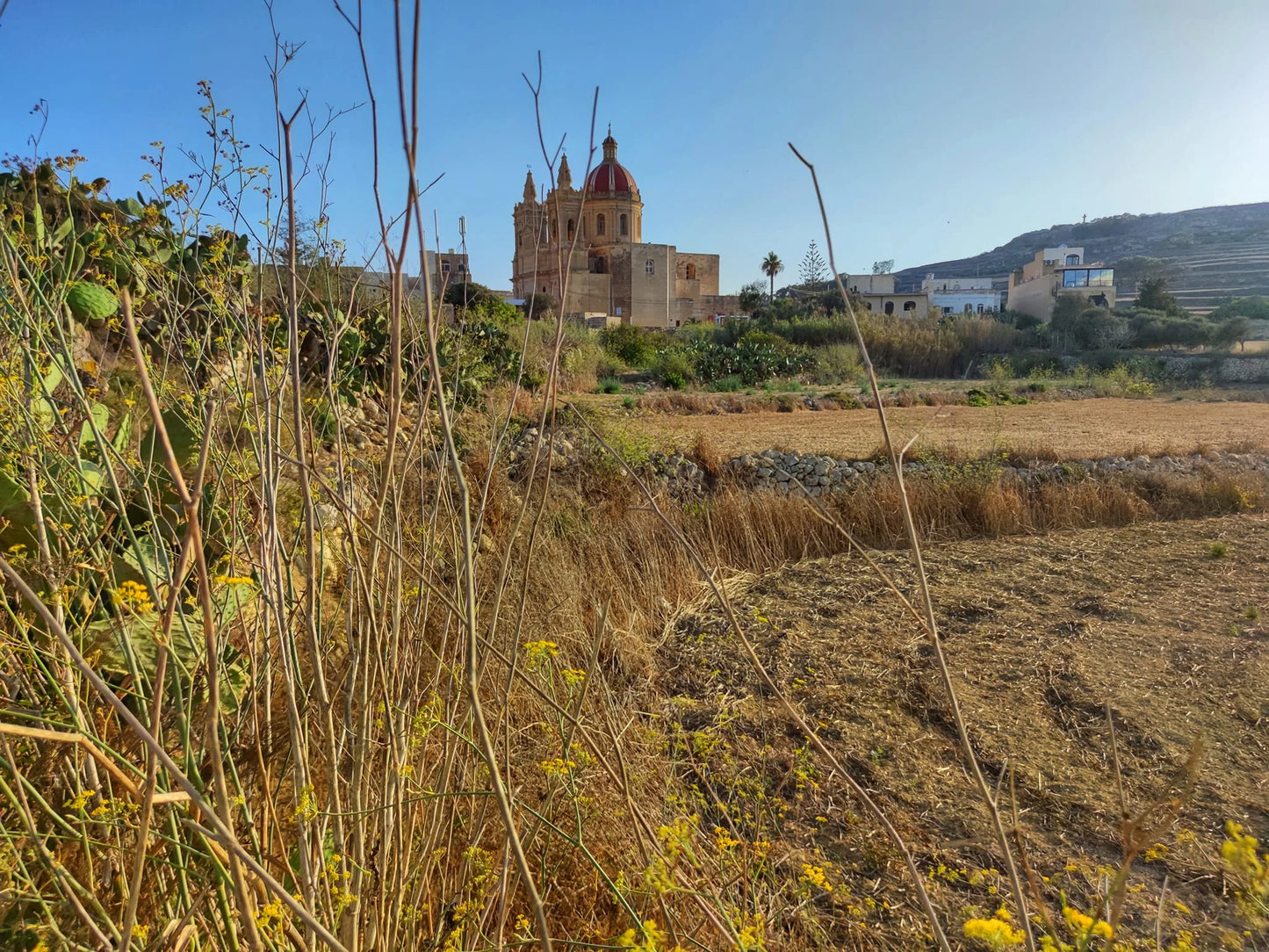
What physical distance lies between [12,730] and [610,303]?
36.2 metres

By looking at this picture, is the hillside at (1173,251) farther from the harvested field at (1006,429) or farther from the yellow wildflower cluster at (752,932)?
the yellow wildflower cluster at (752,932)

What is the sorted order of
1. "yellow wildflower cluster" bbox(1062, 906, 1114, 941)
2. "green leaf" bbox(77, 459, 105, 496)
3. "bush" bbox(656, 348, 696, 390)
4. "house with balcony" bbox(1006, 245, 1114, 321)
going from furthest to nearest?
"house with balcony" bbox(1006, 245, 1114, 321) → "bush" bbox(656, 348, 696, 390) → "green leaf" bbox(77, 459, 105, 496) → "yellow wildflower cluster" bbox(1062, 906, 1114, 941)

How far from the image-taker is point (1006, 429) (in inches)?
316

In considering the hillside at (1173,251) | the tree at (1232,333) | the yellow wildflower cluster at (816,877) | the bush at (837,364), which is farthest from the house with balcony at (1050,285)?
the yellow wildflower cluster at (816,877)

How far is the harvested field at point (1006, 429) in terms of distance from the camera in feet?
20.7

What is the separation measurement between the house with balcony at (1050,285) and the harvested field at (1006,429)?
72.7 feet

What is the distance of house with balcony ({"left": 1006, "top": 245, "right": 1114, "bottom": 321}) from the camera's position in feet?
102

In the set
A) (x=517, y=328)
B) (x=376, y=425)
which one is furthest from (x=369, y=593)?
(x=517, y=328)

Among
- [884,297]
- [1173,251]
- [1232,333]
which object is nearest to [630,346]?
[1232,333]

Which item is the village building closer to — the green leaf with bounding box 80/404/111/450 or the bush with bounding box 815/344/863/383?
the bush with bounding box 815/344/863/383

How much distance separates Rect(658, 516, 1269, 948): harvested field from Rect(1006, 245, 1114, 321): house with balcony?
3024cm

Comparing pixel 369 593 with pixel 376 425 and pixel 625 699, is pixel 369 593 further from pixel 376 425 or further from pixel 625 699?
pixel 376 425

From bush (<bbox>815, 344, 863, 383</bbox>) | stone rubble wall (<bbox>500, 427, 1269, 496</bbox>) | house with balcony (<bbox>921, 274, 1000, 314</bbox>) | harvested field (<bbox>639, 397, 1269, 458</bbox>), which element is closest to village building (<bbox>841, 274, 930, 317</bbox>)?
house with balcony (<bbox>921, 274, 1000, 314</bbox>)

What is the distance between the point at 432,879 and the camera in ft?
4.68
